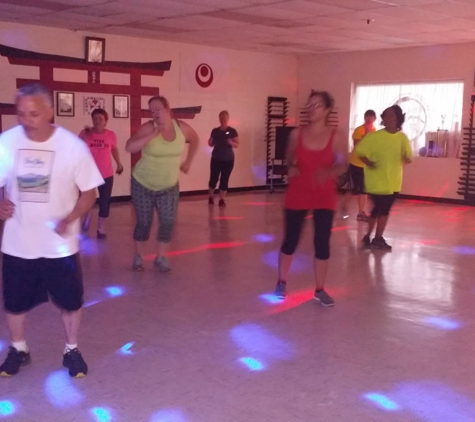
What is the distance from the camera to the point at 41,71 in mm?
8539

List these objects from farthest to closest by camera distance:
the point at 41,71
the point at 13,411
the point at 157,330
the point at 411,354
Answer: the point at 41,71, the point at 157,330, the point at 411,354, the point at 13,411

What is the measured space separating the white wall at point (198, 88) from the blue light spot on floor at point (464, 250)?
5329mm

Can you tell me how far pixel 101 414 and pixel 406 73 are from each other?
30.4ft

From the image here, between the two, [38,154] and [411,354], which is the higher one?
[38,154]

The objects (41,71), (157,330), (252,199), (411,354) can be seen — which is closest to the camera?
(411,354)

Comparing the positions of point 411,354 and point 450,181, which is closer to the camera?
point 411,354

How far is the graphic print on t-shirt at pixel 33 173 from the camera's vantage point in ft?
8.50

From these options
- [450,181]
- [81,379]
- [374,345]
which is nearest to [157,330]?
[81,379]

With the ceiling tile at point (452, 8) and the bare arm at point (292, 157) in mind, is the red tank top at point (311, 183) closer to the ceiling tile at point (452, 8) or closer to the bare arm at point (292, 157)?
the bare arm at point (292, 157)

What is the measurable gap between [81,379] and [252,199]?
7.38 meters

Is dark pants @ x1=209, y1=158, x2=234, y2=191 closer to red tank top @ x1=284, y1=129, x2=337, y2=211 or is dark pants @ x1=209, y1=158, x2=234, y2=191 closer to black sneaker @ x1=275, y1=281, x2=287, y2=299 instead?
black sneaker @ x1=275, y1=281, x2=287, y2=299

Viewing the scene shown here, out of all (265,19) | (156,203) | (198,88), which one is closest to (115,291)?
(156,203)

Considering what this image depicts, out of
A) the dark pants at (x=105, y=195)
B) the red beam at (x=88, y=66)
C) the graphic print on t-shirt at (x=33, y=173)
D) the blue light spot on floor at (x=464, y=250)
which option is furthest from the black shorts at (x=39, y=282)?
the red beam at (x=88, y=66)

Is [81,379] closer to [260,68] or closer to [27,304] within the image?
[27,304]
